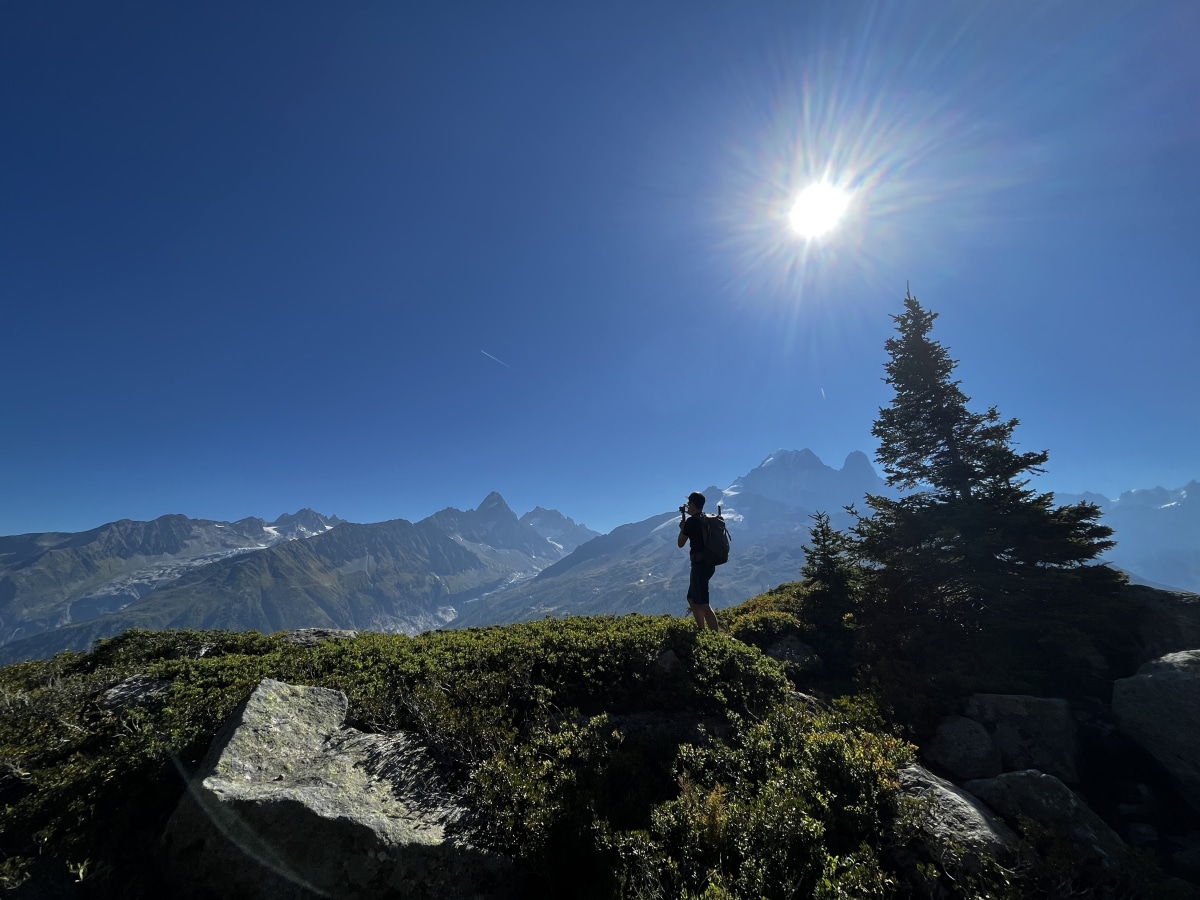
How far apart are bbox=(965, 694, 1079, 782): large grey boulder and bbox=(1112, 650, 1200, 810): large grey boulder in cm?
87

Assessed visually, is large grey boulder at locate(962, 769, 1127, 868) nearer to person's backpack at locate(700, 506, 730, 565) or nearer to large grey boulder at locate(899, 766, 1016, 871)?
large grey boulder at locate(899, 766, 1016, 871)

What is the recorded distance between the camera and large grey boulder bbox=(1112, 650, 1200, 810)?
24.5ft

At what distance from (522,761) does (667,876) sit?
85.4 inches

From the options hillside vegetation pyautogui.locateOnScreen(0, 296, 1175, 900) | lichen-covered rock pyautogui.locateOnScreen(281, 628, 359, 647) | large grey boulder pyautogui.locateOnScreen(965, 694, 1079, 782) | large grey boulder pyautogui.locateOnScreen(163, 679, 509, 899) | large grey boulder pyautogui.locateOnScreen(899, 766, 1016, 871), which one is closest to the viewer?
large grey boulder pyautogui.locateOnScreen(163, 679, 509, 899)

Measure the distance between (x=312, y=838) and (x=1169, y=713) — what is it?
13055 millimetres

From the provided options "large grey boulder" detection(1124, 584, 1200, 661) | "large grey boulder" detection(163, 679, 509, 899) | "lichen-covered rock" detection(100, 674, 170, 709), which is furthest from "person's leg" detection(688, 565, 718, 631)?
"lichen-covered rock" detection(100, 674, 170, 709)

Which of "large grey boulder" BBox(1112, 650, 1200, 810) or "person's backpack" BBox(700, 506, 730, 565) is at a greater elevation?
"person's backpack" BBox(700, 506, 730, 565)

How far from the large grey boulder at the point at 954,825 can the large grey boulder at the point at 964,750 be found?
1991 millimetres

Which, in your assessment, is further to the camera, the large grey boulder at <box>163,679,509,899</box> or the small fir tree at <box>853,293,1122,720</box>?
the small fir tree at <box>853,293,1122,720</box>

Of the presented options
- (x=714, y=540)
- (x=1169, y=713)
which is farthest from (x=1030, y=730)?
(x=714, y=540)

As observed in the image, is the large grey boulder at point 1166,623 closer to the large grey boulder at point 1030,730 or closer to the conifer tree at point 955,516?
the conifer tree at point 955,516

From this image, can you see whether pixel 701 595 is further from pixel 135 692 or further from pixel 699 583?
pixel 135 692

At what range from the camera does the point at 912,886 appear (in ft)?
15.2

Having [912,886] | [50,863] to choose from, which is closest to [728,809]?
[912,886]
